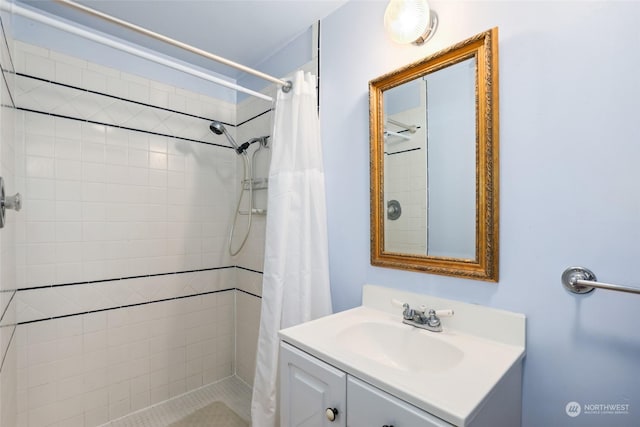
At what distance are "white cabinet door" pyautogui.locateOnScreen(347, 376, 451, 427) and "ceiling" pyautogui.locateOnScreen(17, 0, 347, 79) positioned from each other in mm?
1666

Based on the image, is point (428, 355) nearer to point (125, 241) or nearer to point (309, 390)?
point (309, 390)

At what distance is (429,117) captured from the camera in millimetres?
1204

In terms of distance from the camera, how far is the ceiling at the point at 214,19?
1.50 m

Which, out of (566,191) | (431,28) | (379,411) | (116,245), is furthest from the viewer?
(116,245)

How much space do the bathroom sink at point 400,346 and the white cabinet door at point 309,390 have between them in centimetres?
12

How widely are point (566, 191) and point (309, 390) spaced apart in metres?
1.00

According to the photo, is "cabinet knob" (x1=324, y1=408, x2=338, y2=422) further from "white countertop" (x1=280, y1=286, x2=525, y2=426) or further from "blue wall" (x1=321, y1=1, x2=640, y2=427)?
"blue wall" (x1=321, y1=1, x2=640, y2=427)

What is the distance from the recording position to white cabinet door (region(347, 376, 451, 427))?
0.71 meters

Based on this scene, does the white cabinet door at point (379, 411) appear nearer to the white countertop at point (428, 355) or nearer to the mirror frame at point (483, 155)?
the white countertop at point (428, 355)

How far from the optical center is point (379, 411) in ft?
2.59

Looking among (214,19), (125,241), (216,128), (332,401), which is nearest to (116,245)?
(125,241)

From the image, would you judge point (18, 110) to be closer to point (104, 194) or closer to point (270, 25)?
point (104, 194)

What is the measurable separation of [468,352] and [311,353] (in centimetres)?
50

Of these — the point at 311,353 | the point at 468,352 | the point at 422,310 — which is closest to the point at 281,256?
the point at 311,353
